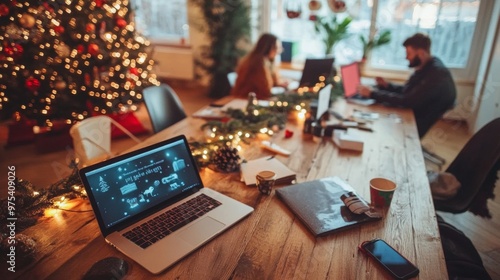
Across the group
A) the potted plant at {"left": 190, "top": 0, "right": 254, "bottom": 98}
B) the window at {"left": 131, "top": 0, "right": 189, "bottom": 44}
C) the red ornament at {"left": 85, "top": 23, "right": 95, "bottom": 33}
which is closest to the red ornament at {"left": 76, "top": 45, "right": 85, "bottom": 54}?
the red ornament at {"left": 85, "top": 23, "right": 95, "bottom": 33}

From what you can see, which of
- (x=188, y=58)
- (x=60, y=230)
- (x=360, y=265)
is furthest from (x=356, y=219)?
(x=188, y=58)

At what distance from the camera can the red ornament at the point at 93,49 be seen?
326cm

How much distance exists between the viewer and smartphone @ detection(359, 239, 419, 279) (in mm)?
944

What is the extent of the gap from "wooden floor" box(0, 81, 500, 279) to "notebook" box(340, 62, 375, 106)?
1.02 m

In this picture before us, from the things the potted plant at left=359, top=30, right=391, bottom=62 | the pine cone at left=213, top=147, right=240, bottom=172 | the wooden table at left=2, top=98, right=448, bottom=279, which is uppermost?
the potted plant at left=359, top=30, right=391, bottom=62

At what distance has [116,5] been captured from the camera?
11.0 ft

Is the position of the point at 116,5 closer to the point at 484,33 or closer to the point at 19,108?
the point at 19,108

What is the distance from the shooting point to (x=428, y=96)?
2533 mm

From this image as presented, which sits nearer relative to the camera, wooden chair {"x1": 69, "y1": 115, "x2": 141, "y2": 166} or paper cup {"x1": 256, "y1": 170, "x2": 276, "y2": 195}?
paper cup {"x1": 256, "y1": 170, "x2": 276, "y2": 195}

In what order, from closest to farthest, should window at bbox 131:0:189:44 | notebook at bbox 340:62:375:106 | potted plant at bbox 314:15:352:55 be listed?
notebook at bbox 340:62:375:106, potted plant at bbox 314:15:352:55, window at bbox 131:0:189:44

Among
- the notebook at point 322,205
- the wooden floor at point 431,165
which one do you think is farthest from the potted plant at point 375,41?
the notebook at point 322,205

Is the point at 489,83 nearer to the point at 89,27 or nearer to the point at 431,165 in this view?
the point at 431,165

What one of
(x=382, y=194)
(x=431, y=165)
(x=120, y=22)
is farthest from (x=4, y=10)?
(x=431, y=165)

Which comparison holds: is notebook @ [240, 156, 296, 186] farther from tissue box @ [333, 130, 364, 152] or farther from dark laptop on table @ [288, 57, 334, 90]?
dark laptop on table @ [288, 57, 334, 90]
